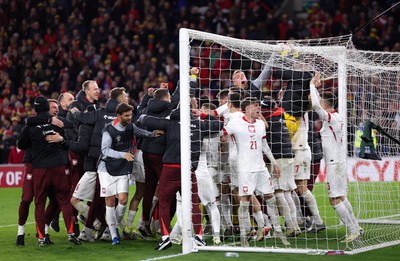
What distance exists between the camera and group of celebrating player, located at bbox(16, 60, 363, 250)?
10719mm

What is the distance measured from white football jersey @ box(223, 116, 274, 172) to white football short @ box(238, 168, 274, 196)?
0.06m

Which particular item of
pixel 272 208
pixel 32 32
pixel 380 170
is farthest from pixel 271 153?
pixel 32 32

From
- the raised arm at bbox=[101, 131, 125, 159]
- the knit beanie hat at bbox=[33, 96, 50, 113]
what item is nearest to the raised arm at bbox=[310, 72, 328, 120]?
the raised arm at bbox=[101, 131, 125, 159]

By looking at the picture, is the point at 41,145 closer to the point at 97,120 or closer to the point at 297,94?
the point at 97,120

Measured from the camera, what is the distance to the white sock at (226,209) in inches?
465

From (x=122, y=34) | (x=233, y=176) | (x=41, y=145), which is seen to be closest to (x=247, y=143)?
(x=233, y=176)

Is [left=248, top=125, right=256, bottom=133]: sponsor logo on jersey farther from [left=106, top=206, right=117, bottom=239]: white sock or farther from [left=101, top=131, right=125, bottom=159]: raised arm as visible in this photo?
[left=106, top=206, right=117, bottom=239]: white sock

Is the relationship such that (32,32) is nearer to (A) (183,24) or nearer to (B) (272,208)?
(A) (183,24)

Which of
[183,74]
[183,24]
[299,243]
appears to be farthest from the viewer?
[183,24]

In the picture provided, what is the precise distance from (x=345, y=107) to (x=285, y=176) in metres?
1.32

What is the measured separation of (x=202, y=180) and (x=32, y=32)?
60.1 ft

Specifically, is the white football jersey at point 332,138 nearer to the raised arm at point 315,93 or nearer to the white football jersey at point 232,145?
the raised arm at point 315,93

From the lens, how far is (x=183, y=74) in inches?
402

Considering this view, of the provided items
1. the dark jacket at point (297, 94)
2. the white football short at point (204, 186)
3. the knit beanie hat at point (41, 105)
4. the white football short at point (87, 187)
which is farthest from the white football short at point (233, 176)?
the knit beanie hat at point (41, 105)
